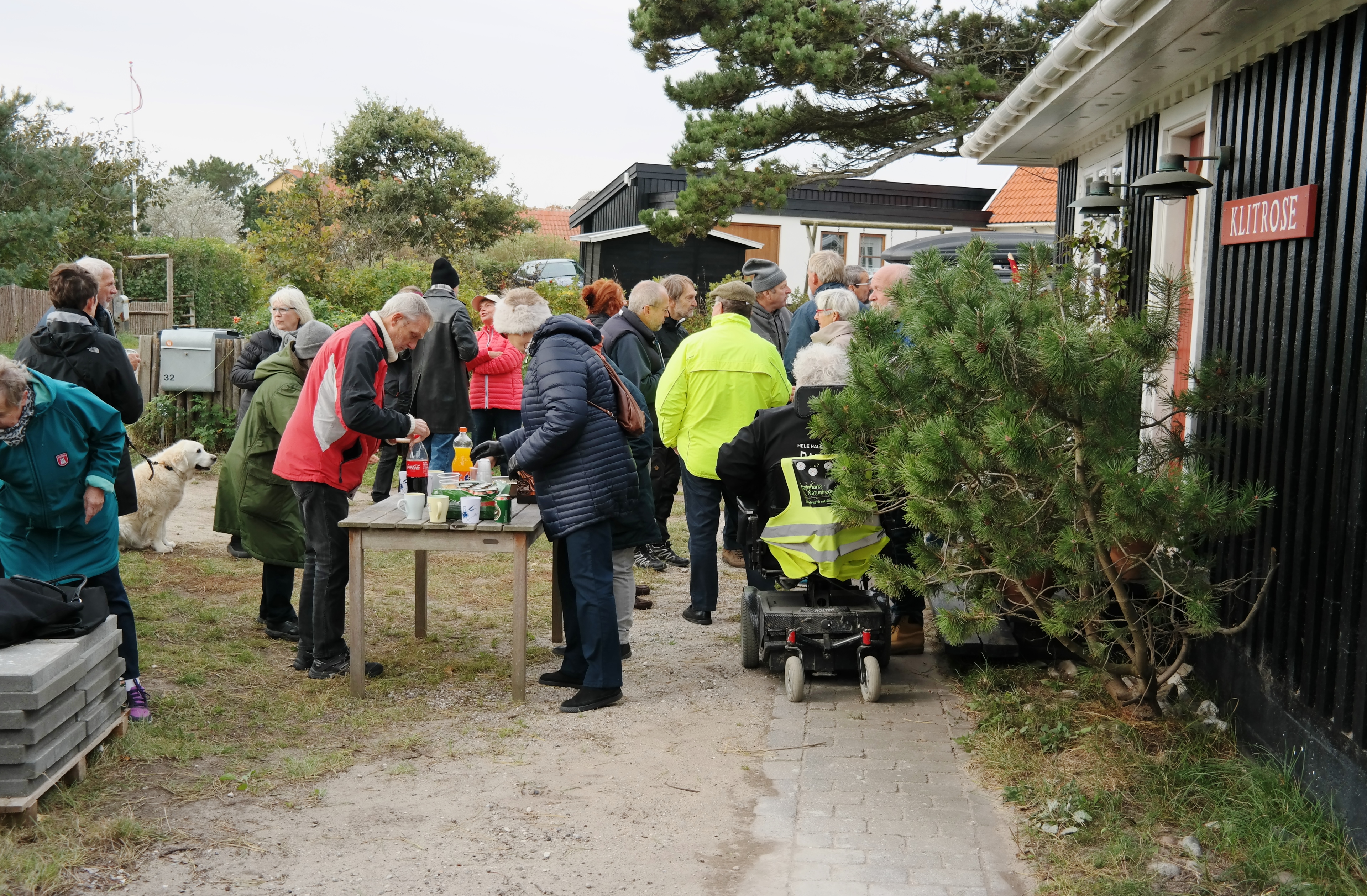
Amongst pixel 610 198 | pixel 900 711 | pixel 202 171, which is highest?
pixel 202 171

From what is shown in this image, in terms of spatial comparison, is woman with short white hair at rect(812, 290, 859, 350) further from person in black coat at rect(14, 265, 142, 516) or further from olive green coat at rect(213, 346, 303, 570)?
person in black coat at rect(14, 265, 142, 516)

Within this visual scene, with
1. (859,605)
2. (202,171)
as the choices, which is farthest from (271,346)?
(202,171)

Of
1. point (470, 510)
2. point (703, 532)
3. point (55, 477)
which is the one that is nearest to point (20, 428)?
point (55, 477)

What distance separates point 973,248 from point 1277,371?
1260mm

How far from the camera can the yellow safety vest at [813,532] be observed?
5.30m

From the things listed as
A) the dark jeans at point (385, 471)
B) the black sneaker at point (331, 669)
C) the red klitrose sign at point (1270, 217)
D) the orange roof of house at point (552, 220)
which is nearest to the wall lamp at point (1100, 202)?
the red klitrose sign at point (1270, 217)

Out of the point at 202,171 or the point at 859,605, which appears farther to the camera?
the point at 202,171

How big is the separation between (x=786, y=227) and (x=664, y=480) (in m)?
19.4

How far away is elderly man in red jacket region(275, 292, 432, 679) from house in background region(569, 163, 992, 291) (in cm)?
1867

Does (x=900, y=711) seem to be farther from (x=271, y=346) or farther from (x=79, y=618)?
(x=271, y=346)

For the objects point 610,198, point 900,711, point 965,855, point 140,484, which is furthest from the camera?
point 610,198

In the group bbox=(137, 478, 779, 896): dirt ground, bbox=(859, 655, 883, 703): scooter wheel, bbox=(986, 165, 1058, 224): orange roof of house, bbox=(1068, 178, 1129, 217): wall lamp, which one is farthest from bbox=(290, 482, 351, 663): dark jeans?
bbox=(986, 165, 1058, 224): orange roof of house

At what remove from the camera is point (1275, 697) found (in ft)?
14.0

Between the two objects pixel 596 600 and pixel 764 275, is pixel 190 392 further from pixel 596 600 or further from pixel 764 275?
pixel 596 600
